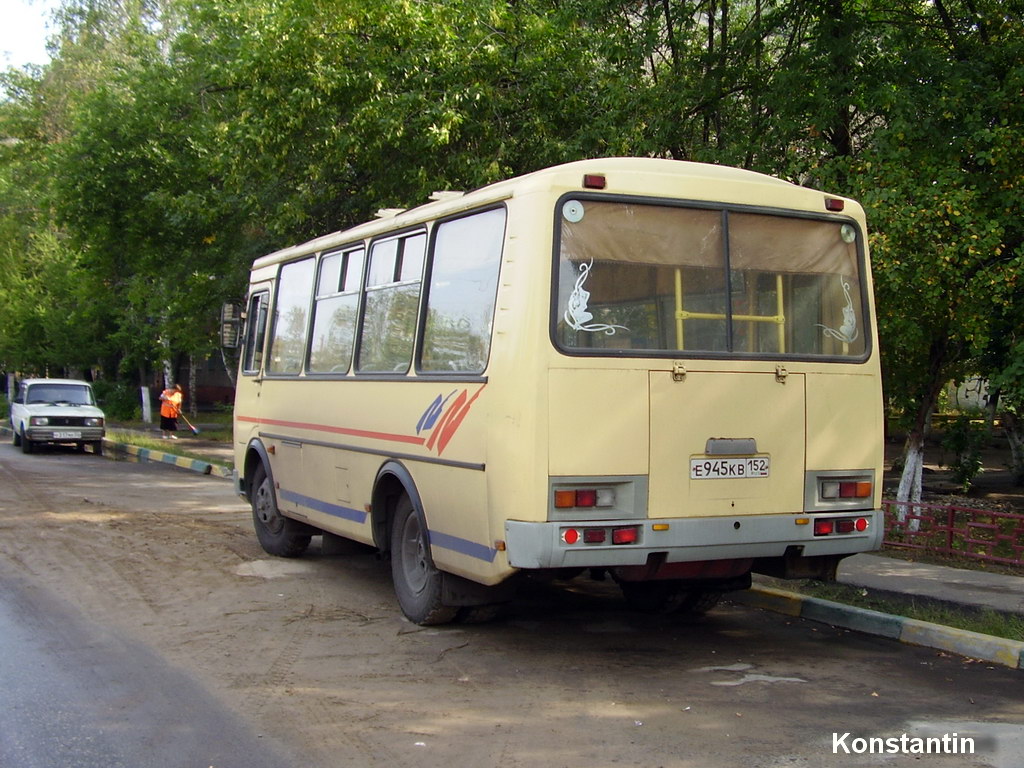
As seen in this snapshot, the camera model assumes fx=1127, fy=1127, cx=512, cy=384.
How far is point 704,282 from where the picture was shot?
22.6 feet

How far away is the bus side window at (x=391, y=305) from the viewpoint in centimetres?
791

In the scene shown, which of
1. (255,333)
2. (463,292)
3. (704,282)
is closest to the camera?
(704,282)

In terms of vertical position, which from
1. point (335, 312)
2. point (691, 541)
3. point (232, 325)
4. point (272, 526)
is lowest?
point (272, 526)

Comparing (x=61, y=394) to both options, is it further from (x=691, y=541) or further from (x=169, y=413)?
(x=691, y=541)

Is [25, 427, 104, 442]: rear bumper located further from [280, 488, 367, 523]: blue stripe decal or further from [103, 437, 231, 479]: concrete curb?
[280, 488, 367, 523]: blue stripe decal

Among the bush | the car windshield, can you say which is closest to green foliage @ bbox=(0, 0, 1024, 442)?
the car windshield

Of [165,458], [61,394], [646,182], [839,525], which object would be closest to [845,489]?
[839,525]

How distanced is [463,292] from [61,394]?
22.8 metres

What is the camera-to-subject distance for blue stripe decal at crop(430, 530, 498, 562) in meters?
6.62

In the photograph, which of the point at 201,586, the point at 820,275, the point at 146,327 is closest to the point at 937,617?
the point at 820,275

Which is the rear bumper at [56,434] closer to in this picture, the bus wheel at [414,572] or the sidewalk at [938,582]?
the bus wheel at [414,572]

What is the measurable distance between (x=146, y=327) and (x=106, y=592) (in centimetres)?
2574

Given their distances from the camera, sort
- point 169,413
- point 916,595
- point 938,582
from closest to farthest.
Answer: point 916,595 → point 938,582 → point 169,413

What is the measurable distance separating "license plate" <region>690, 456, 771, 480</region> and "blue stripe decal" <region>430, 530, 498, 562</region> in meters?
1.28
